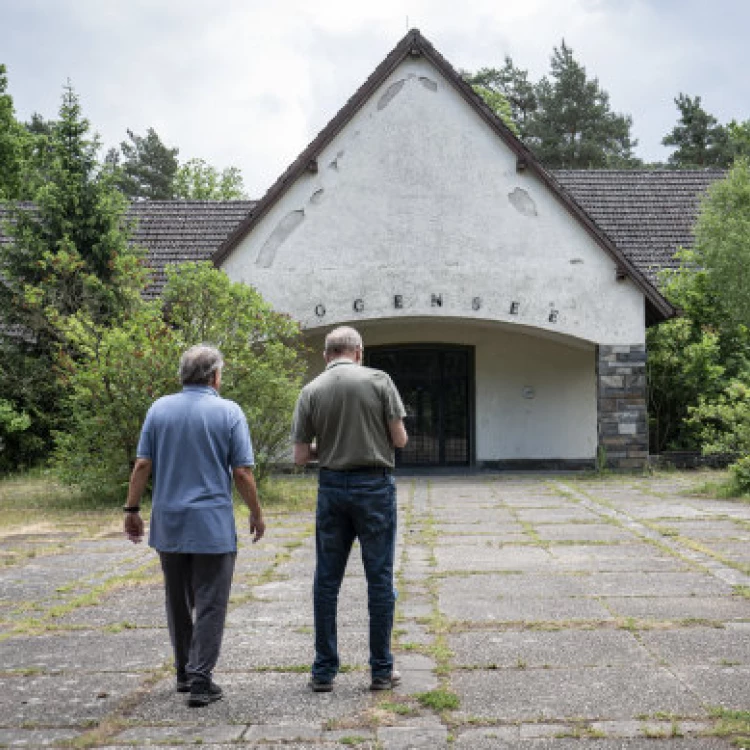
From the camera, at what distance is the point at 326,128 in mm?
16547

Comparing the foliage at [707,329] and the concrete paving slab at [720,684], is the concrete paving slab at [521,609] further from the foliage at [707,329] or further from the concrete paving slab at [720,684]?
the foliage at [707,329]

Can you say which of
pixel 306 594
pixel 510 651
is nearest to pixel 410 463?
pixel 306 594

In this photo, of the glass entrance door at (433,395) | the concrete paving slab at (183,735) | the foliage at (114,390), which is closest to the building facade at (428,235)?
the glass entrance door at (433,395)

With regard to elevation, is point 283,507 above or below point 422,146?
below

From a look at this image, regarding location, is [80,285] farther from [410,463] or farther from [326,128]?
[410,463]

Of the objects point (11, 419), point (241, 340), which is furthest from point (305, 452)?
point (11, 419)

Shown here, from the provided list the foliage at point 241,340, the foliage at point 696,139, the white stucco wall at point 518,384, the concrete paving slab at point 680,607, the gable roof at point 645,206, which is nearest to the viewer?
the concrete paving slab at point 680,607

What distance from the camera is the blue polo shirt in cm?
436

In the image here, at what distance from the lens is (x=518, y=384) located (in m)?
19.3

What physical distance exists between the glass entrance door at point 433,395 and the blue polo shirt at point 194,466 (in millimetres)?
14926

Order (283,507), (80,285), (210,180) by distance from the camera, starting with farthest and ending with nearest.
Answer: (210,180) → (80,285) → (283,507)

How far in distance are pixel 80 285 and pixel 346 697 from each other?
13.4 meters

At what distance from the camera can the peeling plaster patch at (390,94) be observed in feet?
55.0

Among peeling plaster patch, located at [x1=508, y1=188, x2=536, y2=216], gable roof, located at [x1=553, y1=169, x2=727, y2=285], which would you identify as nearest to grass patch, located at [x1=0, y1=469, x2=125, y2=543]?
peeling plaster patch, located at [x1=508, y1=188, x2=536, y2=216]
